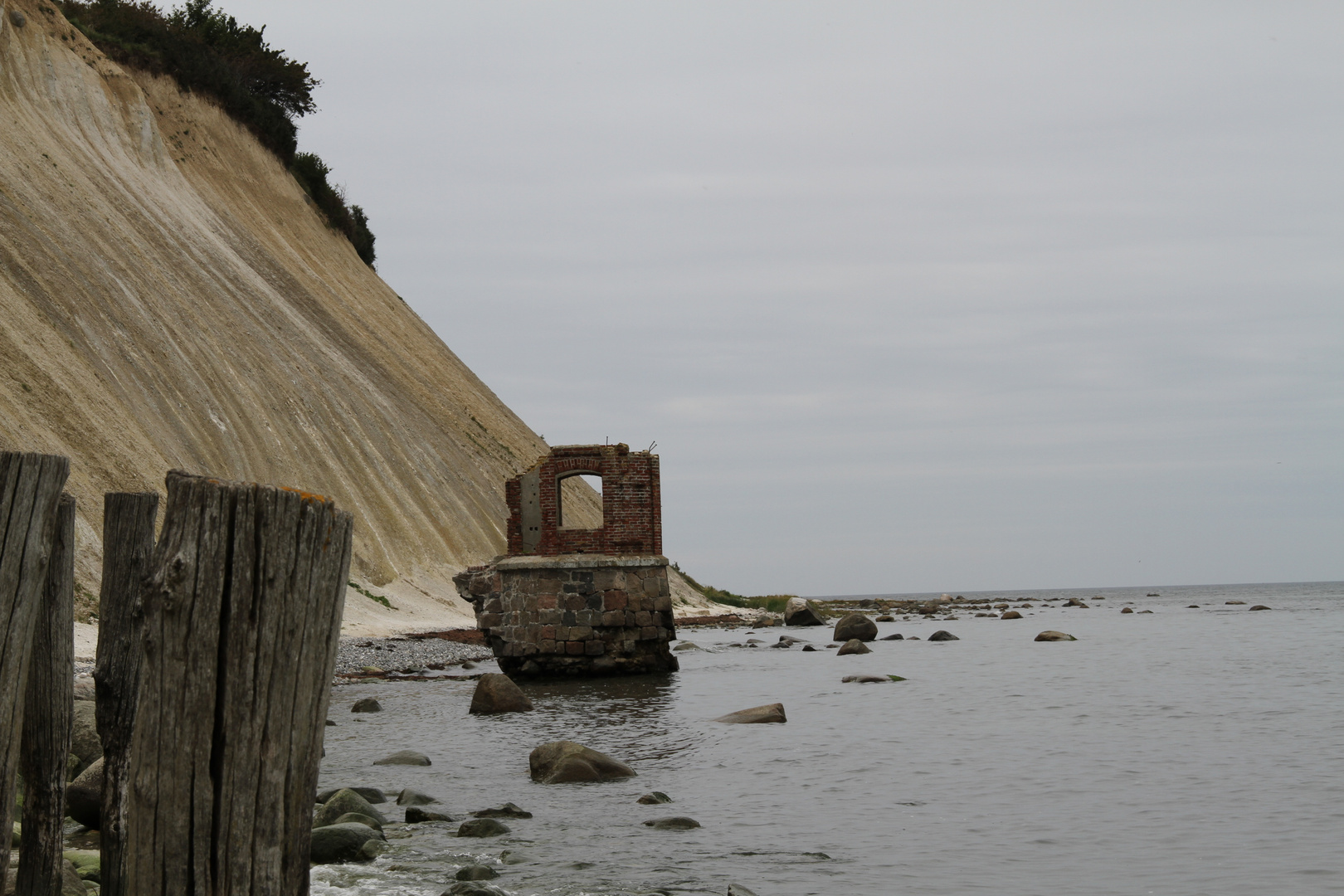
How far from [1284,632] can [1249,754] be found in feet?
102

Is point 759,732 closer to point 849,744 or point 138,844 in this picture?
point 849,744

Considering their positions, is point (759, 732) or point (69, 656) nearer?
point (69, 656)

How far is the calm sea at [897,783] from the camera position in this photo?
8.81 metres

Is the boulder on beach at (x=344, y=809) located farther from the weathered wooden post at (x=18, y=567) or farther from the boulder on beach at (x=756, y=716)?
the boulder on beach at (x=756, y=716)

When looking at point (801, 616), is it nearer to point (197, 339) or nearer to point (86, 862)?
point (197, 339)

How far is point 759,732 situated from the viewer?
1653 cm

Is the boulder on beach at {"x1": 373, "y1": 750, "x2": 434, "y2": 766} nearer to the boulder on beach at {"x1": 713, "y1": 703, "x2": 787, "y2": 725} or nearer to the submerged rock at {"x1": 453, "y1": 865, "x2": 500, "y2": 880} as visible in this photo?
the boulder on beach at {"x1": 713, "y1": 703, "x2": 787, "y2": 725}

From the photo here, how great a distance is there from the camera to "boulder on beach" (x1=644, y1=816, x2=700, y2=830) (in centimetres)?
1045

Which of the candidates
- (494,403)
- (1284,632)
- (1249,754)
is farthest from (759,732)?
(494,403)

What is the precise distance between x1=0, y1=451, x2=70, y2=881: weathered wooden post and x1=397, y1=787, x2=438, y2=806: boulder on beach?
6.95 meters

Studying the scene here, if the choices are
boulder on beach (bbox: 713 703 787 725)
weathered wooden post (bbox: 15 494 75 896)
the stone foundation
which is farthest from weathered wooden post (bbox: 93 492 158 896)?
the stone foundation

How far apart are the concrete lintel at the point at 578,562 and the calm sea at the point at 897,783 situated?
2376mm

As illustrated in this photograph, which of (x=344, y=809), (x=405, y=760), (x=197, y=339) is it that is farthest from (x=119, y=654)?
(x=197, y=339)

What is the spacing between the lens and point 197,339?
35.0 metres
